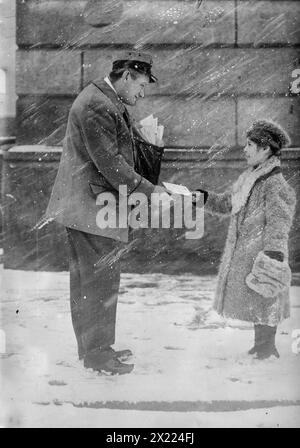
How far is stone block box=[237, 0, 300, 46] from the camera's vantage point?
490 centimetres

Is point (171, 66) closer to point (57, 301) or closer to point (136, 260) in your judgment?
point (136, 260)

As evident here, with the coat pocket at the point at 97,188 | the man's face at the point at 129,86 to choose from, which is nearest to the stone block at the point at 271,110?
the man's face at the point at 129,86

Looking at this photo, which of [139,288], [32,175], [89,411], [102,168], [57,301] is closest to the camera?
[89,411]

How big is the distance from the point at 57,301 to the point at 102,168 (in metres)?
1.64

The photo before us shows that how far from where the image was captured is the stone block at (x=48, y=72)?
16.5 feet

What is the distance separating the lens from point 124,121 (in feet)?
10.5

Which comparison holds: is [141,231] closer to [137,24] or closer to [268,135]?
[137,24]

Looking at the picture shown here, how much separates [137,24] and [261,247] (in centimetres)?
248

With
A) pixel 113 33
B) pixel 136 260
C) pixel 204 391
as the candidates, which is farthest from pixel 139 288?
pixel 113 33

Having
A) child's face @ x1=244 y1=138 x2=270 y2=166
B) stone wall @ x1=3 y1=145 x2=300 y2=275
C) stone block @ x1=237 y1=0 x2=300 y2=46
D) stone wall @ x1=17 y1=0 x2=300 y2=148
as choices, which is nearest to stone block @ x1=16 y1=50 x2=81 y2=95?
stone wall @ x1=17 y1=0 x2=300 y2=148

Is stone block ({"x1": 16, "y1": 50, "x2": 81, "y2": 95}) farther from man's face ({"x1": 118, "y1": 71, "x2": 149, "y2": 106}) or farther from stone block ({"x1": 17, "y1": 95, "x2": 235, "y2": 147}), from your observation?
man's face ({"x1": 118, "y1": 71, "x2": 149, "y2": 106})

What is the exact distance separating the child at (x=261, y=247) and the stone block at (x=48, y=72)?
2115mm

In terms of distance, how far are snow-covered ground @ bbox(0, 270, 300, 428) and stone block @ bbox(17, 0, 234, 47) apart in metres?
2.22

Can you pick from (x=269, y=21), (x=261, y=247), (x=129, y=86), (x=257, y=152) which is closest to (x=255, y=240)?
(x=261, y=247)
